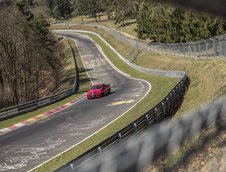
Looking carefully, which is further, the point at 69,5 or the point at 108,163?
the point at 69,5

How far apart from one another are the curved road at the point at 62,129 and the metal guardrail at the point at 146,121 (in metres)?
3.98

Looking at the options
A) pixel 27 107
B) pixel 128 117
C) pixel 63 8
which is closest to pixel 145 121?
pixel 128 117

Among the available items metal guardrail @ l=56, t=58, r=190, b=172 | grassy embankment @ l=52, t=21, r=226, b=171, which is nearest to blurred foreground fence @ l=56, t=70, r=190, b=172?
metal guardrail @ l=56, t=58, r=190, b=172

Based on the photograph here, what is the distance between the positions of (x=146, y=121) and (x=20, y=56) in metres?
41.5

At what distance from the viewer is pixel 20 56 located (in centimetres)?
5597

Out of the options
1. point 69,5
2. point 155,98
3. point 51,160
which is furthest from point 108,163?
point 69,5

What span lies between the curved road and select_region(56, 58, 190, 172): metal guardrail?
3978 mm

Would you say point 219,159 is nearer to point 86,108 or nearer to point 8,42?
point 86,108

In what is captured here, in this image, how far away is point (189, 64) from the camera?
4275 centimetres

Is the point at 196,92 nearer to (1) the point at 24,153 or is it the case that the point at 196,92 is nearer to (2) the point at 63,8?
(1) the point at 24,153

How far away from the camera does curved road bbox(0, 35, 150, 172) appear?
18627 mm

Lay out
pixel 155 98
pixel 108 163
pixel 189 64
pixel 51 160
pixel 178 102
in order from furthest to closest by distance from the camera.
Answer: pixel 189 64
pixel 155 98
pixel 178 102
pixel 51 160
pixel 108 163

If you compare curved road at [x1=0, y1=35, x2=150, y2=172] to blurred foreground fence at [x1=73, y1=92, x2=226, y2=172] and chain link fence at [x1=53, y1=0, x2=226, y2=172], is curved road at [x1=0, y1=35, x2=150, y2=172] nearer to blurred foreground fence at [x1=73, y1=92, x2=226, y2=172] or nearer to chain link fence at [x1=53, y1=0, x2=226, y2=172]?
chain link fence at [x1=53, y1=0, x2=226, y2=172]

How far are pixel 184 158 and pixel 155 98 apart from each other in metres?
26.4
